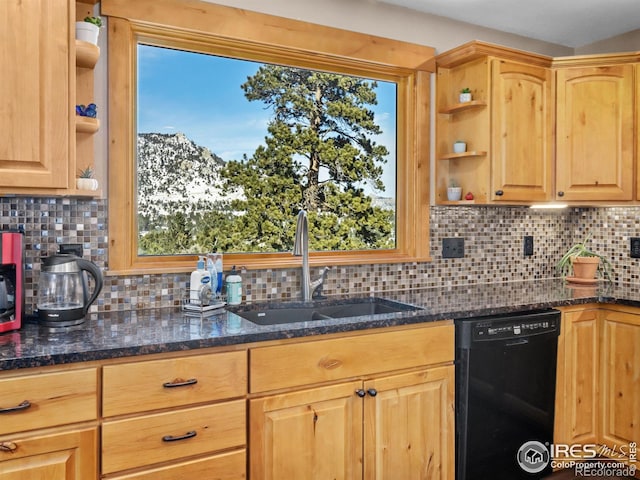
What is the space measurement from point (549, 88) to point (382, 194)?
112cm

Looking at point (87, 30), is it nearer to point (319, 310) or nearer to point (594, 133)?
point (319, 310)

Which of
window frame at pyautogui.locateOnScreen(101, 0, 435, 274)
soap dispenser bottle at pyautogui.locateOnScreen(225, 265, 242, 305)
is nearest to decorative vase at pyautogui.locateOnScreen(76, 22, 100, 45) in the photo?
window frame at pyautogui.locateOnScreen(101, 0, 435, 274)

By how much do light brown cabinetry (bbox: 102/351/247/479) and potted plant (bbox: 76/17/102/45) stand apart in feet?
3.91

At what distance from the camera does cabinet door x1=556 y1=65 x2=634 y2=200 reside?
9.42 ft

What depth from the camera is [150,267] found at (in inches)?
90.0

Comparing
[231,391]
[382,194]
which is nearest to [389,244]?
[382,194]

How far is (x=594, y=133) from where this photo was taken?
9.57 ft

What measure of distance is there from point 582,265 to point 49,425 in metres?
2.84

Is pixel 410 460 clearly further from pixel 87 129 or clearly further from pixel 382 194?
pixel 87 129

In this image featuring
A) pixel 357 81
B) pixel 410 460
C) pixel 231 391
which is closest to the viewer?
pixel 231 391

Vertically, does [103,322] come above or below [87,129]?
below

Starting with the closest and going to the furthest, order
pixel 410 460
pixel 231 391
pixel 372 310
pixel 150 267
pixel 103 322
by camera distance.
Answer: pixel 231 391 < pixel 103 322 < pixel 410 460 < pixel 150 267 < pixel 372 310

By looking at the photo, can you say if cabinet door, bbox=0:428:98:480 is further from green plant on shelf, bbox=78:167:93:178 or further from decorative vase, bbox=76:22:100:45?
decorative vase, bbox=76:22:100:45

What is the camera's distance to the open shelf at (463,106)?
274 centimetres
